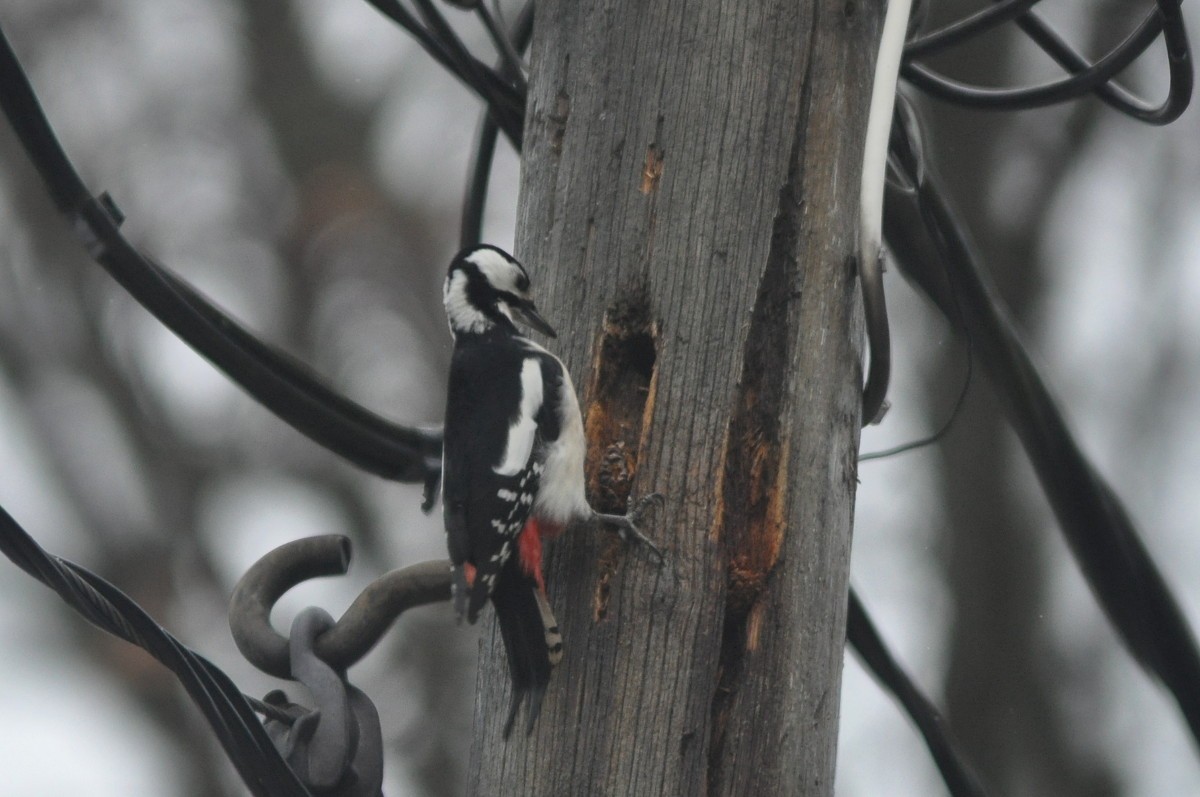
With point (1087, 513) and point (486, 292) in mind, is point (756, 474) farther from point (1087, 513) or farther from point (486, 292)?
point (486, 292)

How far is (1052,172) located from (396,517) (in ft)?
13.3

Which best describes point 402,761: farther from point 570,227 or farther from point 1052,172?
point 570,227

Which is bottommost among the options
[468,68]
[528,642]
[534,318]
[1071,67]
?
[528,642]

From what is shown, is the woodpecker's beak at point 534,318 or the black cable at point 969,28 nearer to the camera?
the woodpecker's beak at point 534,318

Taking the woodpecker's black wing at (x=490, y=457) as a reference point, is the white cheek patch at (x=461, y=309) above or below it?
above

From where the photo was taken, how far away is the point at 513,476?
2551 mm

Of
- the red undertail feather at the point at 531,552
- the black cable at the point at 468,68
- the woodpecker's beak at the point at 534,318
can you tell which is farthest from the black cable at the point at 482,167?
the red undertail feather at the point at 531,552

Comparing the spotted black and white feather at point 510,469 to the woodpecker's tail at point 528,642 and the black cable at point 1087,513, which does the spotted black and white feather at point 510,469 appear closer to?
the woodpecker's tail at point 528,642

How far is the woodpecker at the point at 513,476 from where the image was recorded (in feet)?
7.35

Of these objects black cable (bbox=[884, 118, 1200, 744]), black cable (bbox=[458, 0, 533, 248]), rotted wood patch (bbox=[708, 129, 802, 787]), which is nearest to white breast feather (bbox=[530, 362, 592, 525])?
rotted wood patch (bbox=[708, 129, 802, 787])

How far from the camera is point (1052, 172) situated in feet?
23.9

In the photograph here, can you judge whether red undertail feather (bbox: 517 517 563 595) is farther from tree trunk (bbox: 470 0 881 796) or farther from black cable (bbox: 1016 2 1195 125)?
black cable (bbox: 1016 2 1195 125)

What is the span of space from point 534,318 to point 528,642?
0.59 meters

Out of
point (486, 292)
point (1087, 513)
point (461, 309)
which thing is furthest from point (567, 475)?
point (1087, 513)
